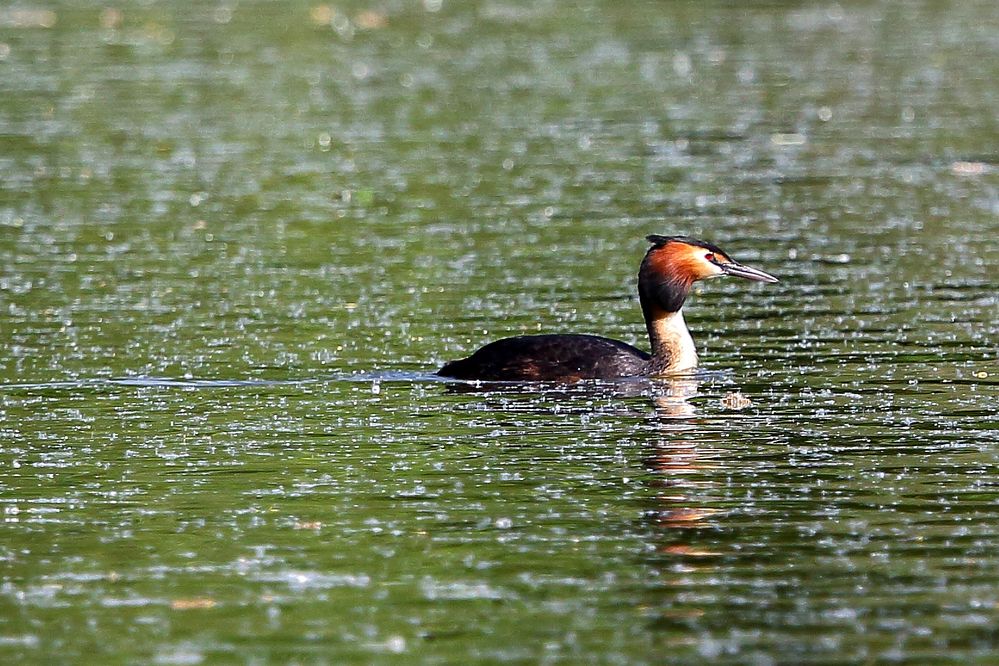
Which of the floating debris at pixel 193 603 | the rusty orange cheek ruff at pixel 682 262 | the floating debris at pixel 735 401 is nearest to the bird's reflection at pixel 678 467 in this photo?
the floating debris at pixel 735 401

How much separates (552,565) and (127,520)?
89.4 inches

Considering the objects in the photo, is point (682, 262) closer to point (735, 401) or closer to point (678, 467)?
point (735, 401)

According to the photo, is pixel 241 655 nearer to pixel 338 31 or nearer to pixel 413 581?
pixel 413 581

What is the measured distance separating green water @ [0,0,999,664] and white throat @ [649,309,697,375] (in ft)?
0.64

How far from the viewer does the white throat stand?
1397 centimetres

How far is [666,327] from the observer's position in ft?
46.6

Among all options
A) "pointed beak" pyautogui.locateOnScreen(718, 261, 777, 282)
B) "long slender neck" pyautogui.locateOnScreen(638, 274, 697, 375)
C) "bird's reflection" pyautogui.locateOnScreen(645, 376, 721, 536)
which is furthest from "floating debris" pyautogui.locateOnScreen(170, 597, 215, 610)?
"pointed beak" pyautogui.locateOnScreen(718, 261, 777, 282)

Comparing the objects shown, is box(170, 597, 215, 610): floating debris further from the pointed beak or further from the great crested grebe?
the pointed beak

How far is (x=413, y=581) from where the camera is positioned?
9094 millimetres

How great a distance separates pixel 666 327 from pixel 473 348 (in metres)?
1.46

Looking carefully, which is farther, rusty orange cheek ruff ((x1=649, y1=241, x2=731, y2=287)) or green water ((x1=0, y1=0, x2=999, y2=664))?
rusty orange cheek ruff ((x1=649, y1=241, x2=731, y2=287))

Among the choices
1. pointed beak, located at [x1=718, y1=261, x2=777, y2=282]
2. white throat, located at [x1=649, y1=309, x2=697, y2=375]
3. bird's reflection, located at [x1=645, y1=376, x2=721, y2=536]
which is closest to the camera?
bird's reflection, located at [x1=645, y1=376, x2=721, y2=536]

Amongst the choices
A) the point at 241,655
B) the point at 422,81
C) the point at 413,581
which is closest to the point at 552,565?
the point at 413,581

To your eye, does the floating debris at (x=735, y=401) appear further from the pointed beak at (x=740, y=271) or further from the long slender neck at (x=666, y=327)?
the pointed beak at (x=740, y=271)
